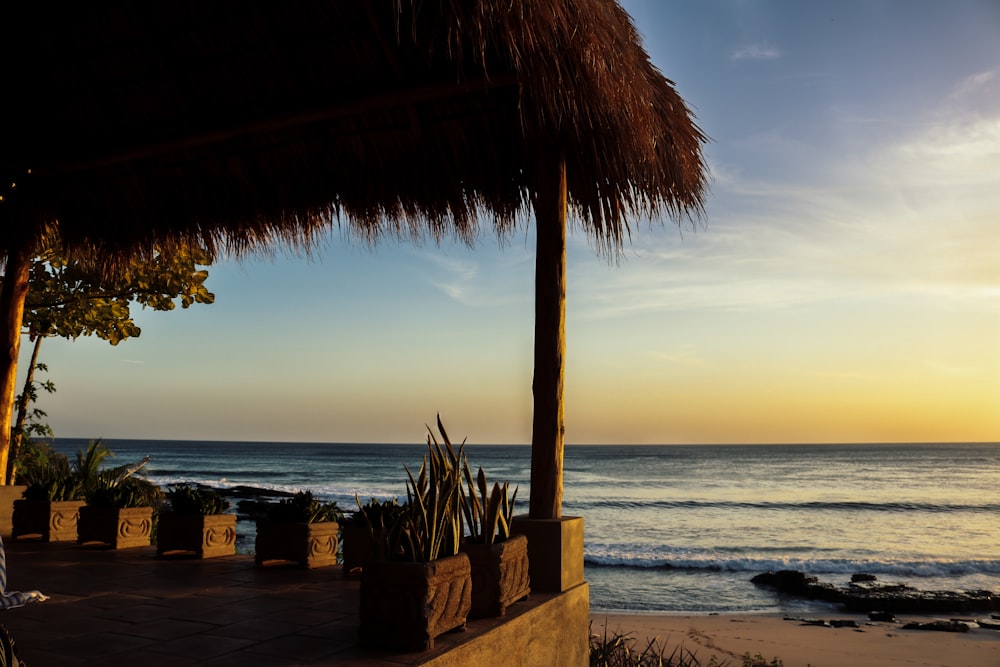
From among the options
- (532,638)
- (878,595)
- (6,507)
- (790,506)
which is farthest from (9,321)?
(790,506)

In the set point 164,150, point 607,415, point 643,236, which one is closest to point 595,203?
point 643,236

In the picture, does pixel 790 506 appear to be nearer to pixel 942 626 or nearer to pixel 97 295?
pixel 942 626

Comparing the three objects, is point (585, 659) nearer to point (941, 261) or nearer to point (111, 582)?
point (111, 582)

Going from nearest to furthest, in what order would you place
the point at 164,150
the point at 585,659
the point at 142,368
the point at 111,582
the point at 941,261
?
the point at 585,659 → the point at 111,582 → the point at 164,150 → the point at 941,261 → the point at 142,368

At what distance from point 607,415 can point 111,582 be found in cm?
2684

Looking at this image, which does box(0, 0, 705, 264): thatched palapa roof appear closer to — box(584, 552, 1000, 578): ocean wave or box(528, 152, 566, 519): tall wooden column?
box(528, 152, 566, 519): tall wooden column

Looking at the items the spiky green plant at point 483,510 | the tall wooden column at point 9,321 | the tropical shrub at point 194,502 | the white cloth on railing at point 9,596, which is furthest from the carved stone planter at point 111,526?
the spiky green plant at point 483,510

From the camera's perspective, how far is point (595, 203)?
4.15 m

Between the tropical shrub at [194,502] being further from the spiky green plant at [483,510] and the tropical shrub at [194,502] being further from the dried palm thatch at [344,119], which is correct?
the spiky green plant at [483,510]

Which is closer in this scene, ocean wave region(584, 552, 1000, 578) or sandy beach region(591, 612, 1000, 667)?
sandy beach region(591, 612, 1000, 667)

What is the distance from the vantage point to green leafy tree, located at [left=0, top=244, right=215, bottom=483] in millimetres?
7695

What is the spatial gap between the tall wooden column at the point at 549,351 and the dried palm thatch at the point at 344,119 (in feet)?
0.06

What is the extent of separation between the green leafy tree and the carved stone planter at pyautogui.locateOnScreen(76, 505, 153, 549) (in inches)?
111

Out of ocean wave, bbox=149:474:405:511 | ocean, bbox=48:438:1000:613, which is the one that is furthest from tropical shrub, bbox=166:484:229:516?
ocean wave, bbox=149:474:405:511
